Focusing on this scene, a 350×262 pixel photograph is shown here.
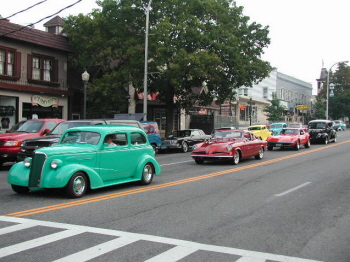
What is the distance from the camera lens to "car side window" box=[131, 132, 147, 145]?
11203 millimetres

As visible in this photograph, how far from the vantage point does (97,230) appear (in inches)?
253

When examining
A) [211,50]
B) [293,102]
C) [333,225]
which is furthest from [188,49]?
[293,102]

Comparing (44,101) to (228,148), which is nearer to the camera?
(228,148)

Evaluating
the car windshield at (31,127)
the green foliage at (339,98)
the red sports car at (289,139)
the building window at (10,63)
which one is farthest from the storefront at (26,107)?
the green foliage at (339,98)

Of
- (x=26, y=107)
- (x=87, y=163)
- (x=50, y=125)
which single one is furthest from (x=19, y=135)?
(x=26, y=107)

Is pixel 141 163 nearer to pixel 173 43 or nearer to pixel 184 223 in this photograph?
pixel 184 223

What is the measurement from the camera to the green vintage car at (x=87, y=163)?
352 inches

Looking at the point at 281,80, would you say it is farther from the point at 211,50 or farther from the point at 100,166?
the point at 100,166

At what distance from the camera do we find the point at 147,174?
11.5m

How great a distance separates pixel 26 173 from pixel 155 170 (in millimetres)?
3761

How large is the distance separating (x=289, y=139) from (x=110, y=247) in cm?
2036

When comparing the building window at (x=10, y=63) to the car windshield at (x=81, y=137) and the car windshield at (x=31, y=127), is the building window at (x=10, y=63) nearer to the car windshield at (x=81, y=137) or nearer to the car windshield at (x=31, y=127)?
the car windshield at (x=31, y=127)

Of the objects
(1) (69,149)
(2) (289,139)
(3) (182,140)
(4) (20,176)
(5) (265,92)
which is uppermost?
(5) (265,92)

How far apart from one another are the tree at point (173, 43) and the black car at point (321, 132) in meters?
6.06
